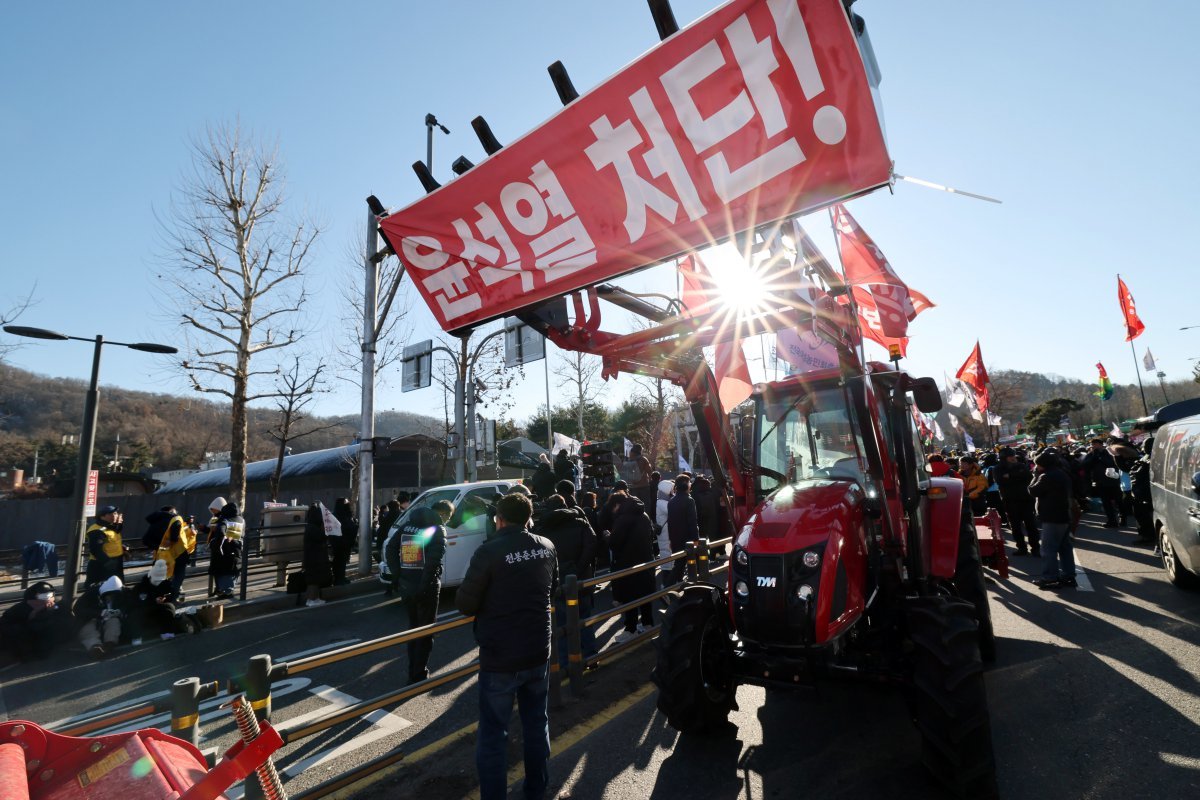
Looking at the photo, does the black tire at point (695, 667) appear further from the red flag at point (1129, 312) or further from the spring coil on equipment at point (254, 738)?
the red flag at point (1129, 312)

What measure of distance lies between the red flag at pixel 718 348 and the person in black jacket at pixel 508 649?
2.36m

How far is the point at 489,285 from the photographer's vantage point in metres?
4.52

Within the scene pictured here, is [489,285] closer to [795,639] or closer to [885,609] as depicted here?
[795,639]

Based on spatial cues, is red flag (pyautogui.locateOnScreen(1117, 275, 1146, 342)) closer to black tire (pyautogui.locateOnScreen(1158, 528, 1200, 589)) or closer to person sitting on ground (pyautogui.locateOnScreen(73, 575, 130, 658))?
black tire (pyautogui.locateOnScreen(1158, 528, 1200, 589))

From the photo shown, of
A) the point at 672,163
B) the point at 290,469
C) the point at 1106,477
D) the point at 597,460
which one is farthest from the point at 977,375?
the point at 290,469

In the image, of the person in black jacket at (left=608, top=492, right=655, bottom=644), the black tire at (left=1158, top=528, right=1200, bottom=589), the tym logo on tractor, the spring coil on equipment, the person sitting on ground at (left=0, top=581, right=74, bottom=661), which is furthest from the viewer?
the black tire at (left=1158, top=528, right=1200, bottom=589)

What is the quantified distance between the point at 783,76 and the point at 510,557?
3162mm

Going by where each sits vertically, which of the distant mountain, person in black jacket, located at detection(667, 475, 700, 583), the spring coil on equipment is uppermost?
the distant mountain

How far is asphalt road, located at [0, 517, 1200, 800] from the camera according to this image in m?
3.80

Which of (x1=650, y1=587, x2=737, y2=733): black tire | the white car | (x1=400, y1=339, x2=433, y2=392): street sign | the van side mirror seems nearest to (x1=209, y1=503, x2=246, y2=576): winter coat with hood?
the white car

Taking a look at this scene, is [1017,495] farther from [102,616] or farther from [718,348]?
[102,616]

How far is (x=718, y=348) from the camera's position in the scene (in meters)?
5.43

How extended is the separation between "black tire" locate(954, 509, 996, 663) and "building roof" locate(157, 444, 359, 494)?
100ft

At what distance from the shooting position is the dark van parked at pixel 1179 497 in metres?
7.32
